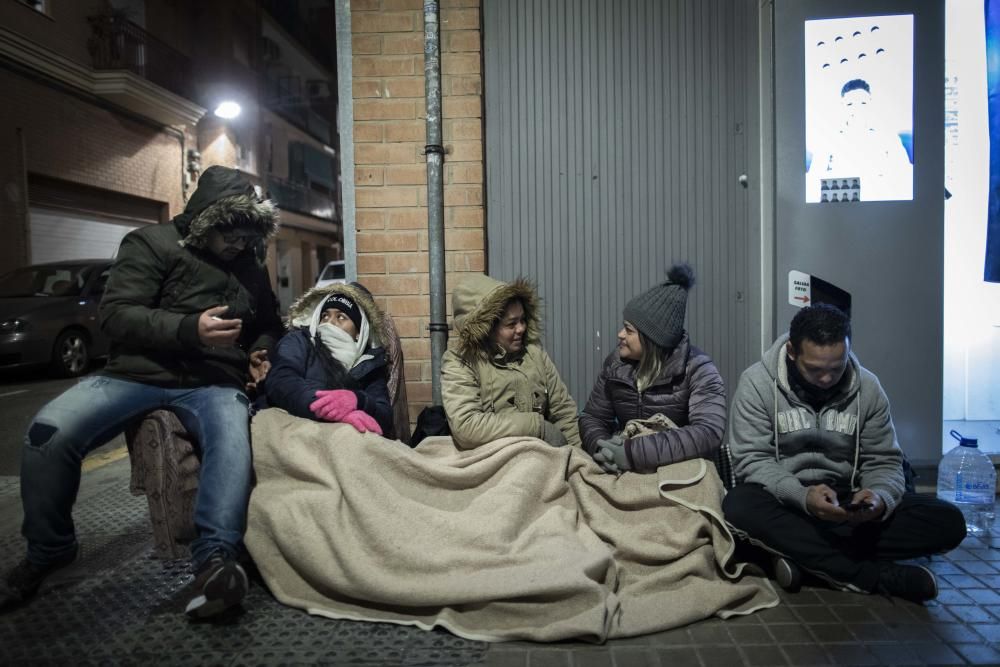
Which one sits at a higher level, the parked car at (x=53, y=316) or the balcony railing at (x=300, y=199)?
the balcony railing at (x=300, y=199)

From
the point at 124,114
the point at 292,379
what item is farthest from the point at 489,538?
the point at 124,114

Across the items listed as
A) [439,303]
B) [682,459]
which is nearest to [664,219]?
[439,303]

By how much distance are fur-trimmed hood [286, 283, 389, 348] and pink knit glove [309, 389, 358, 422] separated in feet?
1.66

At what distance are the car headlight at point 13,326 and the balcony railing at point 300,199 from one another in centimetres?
1529

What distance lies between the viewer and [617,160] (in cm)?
443

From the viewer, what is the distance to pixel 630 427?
3.37m

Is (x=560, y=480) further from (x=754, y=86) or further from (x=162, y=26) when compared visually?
(x=162, y=26)

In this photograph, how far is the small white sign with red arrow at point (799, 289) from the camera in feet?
13.5

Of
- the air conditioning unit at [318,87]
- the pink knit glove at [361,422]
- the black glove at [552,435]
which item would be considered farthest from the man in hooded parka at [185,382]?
the air conditioning unit at [318,87]

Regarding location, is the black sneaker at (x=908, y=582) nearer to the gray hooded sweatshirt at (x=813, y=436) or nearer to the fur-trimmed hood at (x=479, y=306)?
the gray hooded sweatshirt at (x=813, y=436)

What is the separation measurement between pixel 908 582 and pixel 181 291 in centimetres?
350

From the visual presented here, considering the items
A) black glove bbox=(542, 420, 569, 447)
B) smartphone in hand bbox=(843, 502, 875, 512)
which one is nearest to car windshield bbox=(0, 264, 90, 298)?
black glove bbox=(542, 420, 569, 447)

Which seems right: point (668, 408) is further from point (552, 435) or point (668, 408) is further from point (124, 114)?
point (124, 114)

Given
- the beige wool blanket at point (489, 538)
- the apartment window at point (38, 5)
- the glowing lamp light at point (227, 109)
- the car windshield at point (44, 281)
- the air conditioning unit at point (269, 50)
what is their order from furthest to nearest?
the air conditioning unit at point (269, 50) < the glowing lamp light at point (227, 109) < the apartment window at point (38, 5) < the car windshield at point (44, 281) < the beige wool blanket at point (489, 538)
